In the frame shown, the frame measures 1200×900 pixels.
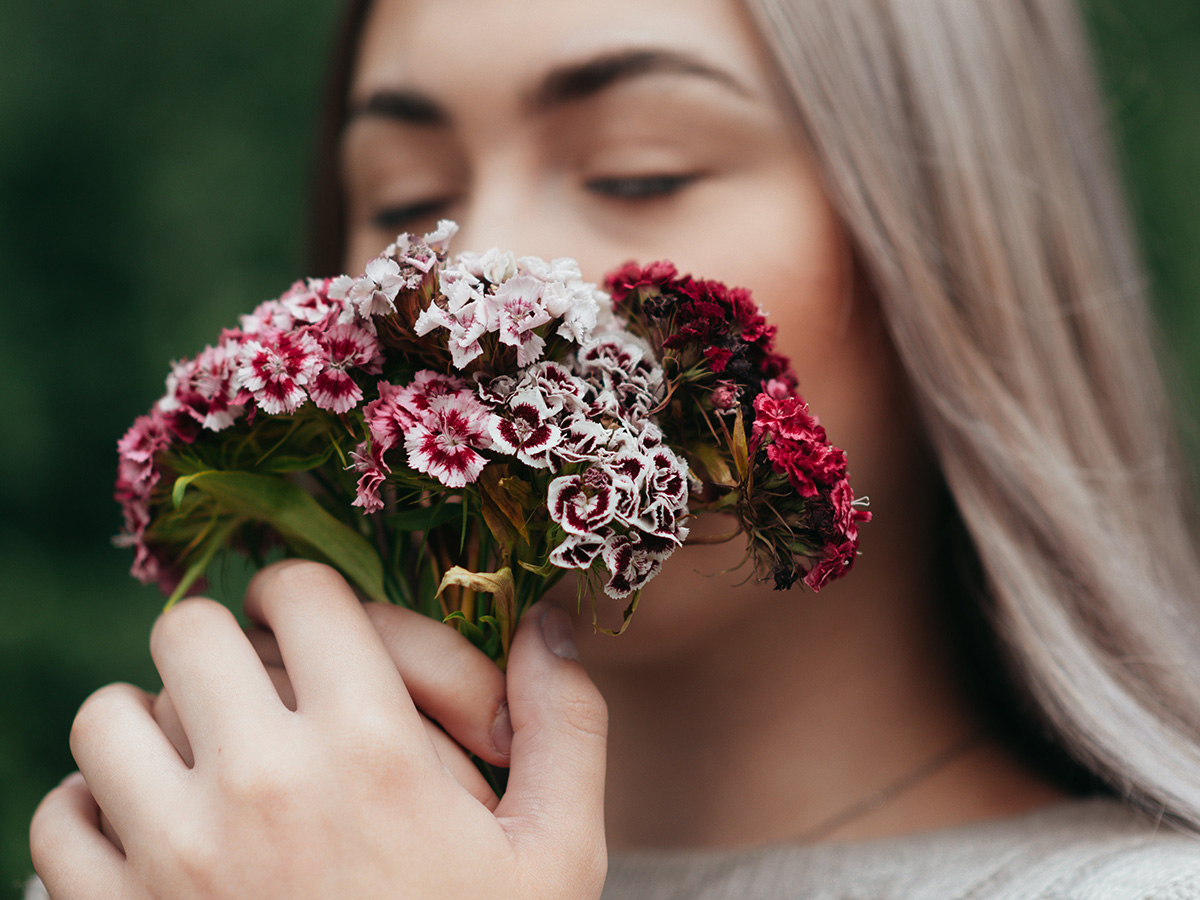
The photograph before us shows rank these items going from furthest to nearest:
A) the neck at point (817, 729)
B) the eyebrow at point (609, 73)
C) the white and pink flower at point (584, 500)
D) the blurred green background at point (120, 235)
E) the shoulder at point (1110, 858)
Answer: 1. the blurred green background at point (120, 235)
2. the neck at point (817, 729)
3. the eyebrow at point (609, 73)
4. the shoulder at point (1110, 858)
5. the white and pink flower at point (584, 500)

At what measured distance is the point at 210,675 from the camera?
834mm

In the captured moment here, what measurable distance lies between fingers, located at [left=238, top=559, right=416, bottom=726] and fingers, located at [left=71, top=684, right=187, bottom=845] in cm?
13

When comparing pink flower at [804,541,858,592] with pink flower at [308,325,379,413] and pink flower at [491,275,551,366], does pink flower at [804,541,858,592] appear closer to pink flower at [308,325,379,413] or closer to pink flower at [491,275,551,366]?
pink flower at [491,275,551,366]

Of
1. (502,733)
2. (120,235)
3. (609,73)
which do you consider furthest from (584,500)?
(120,235)

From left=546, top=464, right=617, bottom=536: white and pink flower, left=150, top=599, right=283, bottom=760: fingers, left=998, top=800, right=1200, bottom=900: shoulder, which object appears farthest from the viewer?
left=998, top=800, right=1200, bottom=900: shoulder

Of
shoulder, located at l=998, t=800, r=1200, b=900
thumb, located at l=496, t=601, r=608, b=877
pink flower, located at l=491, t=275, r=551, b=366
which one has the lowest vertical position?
shoulder, located at l=998, t=800, r=1200, b=900

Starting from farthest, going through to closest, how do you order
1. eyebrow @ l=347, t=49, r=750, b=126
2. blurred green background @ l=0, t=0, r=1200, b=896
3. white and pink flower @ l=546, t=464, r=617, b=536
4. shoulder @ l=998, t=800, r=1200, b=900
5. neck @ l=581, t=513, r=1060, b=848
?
blurred green background @ l=0, t=0, r=1200, b=896, neck @ l=581, t=513, r=1060, b=848, eyebrow @ l=347, t=49, r=750, b=126, shoulder @ l=998, t=800, r=1200, b=900, white and pink flower @ l=546, t=464, r=617, b=536

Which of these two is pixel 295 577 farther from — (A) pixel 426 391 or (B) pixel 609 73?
(B) pixel 609 73

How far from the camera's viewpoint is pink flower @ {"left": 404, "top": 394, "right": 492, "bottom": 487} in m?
0.73

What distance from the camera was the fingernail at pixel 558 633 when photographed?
0.87m

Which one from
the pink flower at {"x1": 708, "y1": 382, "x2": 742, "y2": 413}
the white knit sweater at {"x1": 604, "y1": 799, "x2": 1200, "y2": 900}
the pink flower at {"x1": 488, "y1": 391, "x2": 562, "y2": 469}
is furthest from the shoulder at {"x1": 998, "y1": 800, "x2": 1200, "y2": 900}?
the pink flower at {"x1": 488, "y1": 391, "x2": 562, "y2": 469}

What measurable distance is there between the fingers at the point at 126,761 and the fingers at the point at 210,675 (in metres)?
Result: 0.03

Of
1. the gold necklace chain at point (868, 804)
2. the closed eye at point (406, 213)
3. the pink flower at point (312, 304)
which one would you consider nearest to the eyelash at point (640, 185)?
the closed eye at point (406, 213)

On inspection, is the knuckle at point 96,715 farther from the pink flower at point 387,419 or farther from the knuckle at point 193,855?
the pink flower at point 387,419
